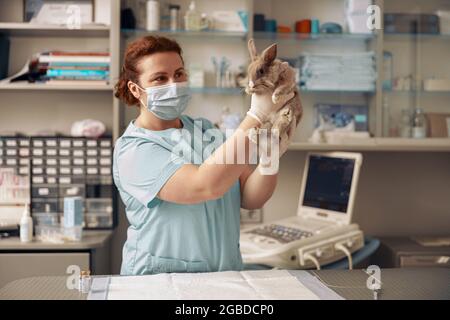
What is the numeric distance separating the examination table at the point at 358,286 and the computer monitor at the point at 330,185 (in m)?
1.10

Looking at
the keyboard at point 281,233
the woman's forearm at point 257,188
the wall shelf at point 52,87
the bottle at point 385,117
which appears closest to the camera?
the woman's forearm at point 257,188

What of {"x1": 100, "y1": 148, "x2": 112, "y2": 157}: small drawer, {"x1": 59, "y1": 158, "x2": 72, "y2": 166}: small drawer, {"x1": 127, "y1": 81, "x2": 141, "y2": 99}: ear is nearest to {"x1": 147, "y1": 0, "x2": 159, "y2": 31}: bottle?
{"x1": 100, "y1": 148, "x2": 112, "y2": 157}: small drawer

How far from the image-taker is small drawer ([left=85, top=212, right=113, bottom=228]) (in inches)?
109

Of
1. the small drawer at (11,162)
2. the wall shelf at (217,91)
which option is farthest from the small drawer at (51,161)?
the wall shelf at (217,91)

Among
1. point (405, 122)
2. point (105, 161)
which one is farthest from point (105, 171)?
point (405, 122)

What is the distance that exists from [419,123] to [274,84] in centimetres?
176

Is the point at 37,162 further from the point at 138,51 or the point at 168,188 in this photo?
the point at 168,188

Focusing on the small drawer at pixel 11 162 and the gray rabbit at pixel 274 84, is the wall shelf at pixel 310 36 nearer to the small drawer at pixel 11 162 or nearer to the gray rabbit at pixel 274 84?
the small drawer at pixel 11 162

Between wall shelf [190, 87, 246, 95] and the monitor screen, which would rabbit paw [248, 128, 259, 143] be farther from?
wall shelf [190, 87, 246, 95]

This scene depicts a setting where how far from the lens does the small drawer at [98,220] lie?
9.05 ft

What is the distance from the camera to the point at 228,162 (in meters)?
1.35

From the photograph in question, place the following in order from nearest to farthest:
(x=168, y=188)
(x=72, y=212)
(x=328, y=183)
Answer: (x=168, y=188) < (x=72, y=212) < (x=328, y=183)

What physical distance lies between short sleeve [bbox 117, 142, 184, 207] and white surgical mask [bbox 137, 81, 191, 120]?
161 mm

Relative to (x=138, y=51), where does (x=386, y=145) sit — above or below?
below
